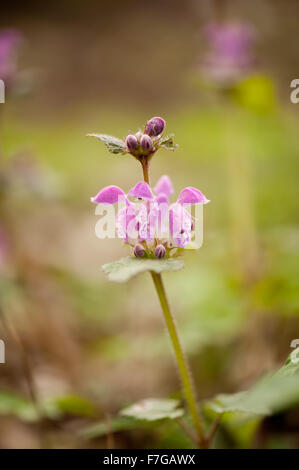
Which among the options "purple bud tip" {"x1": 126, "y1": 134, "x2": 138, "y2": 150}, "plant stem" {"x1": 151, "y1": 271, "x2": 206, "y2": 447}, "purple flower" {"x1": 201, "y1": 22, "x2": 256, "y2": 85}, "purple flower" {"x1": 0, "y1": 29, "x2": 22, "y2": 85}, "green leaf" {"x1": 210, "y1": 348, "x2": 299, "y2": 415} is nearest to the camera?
"green leaf" {"x1": 210, "y1": 348, "x2": 299, "y2": 415}

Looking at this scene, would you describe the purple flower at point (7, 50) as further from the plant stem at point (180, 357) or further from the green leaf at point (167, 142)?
the plant stem at point (180, 357)

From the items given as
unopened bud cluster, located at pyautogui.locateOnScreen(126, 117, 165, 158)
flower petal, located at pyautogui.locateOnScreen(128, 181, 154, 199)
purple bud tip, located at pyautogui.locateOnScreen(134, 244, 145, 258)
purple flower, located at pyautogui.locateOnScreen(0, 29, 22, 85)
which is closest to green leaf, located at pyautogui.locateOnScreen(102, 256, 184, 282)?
purple bud tip, located at pyautogui.locateOnScreen(134, 244, 145, 258)

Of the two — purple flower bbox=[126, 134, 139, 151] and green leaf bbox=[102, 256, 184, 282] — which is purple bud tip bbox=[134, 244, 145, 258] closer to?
green leaf bbox=[102, 256, 184, 282]

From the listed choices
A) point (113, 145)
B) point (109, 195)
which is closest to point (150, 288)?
point (109, 195)

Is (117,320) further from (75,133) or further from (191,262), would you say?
(75,133)

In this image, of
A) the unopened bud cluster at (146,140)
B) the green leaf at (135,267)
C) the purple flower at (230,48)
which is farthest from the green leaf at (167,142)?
the purple flower at (230,48)

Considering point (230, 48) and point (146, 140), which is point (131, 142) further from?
point (230, 48)

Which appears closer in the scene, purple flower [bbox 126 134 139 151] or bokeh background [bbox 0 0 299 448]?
purple flower [bbox 126 134 139 151]
